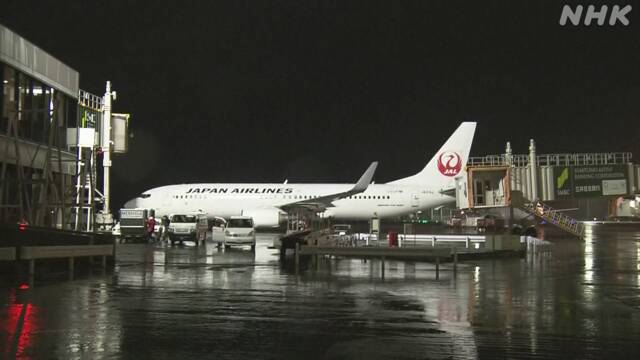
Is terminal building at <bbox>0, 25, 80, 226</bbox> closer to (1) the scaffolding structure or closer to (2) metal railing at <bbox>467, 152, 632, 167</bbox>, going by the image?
(1) the scaffolding structure

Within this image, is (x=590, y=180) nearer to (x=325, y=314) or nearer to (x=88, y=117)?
(x=88, y=117)

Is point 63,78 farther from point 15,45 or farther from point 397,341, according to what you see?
point 397,341

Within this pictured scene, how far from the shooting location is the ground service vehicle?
35094 mm

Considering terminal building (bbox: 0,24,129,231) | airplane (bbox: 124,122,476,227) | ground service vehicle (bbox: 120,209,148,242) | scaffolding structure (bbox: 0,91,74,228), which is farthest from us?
airplane (bbox: 124,122,476,227)

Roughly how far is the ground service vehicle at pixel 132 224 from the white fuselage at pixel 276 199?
1289 centimetres

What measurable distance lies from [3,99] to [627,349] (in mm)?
23362

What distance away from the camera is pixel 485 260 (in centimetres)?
2308

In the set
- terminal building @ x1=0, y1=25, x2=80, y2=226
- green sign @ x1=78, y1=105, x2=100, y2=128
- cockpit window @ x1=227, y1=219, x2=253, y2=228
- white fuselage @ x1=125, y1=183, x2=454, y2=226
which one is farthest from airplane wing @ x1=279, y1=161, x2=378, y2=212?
terminal building @ x1=0, y1=25, x2=80, y2=226

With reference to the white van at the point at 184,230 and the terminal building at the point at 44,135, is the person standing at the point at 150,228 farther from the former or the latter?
the white van at the point at 184,230

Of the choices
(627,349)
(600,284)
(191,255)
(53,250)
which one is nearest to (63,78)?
(191,255)

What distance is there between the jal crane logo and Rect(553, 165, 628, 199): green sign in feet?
39.2

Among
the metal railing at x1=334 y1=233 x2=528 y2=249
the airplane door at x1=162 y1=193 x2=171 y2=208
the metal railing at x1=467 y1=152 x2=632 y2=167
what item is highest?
the metal railing at x1=467 y1=152 x2=632 y2=167

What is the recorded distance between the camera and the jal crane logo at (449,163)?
51.4 meters

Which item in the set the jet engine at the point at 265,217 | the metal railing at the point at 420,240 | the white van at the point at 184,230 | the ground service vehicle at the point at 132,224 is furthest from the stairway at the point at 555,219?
the ground service vehicle at the point at 132,224
